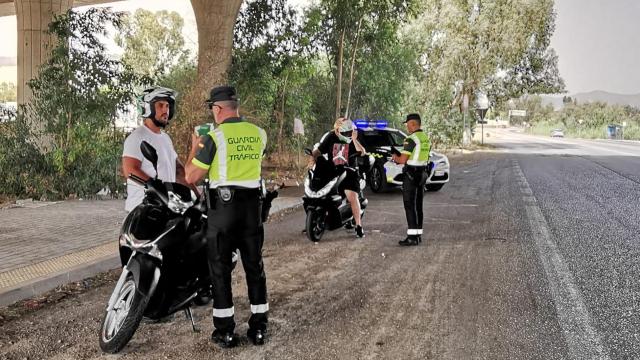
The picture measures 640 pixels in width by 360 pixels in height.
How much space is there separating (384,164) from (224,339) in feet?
35.4

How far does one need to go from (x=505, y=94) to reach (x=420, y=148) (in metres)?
37.9

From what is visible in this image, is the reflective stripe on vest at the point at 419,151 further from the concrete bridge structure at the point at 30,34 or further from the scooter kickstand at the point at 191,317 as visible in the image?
the concrete bridge structure at the point at 30,34

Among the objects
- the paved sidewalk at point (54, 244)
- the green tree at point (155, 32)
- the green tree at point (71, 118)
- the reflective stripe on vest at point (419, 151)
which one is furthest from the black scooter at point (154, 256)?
the green tree at point (155, 32)

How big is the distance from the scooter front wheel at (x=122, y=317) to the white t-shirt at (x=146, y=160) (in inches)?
28.0

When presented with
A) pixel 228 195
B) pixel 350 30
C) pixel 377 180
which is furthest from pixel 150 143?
pixel 350 30

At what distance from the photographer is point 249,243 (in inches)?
178

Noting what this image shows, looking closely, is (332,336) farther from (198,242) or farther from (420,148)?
(420,148)

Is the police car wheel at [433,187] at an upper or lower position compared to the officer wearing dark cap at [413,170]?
lower

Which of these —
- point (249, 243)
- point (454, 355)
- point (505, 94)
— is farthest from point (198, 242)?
point (505, 94)

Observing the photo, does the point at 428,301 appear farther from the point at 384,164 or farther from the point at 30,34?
the point at 30,34

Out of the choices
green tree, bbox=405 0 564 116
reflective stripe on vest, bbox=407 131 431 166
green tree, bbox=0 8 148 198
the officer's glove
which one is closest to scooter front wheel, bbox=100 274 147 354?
the officer's glove

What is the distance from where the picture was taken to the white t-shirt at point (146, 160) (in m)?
4.41

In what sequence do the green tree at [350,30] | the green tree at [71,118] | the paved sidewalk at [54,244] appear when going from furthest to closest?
the green tree at [350,30] < the green tree at [71,118] < the paved sidewalk at [54,244]

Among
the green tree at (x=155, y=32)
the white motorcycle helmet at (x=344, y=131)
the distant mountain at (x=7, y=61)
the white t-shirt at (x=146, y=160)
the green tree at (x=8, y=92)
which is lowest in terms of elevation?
the white t-shirt at (x=146, y=160)
